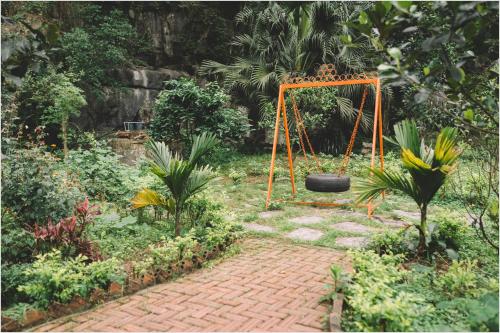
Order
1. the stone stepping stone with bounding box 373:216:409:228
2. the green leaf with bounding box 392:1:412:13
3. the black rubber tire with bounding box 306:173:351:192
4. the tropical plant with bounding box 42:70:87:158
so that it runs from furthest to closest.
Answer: the tropical plant with bounding box 42:70:87:158
the black rubber tire with bounding box 306:173:351:192
the stone stepping stone with bounding box 373:216:409:228
the green leaf with bounding box 392:1:412:13

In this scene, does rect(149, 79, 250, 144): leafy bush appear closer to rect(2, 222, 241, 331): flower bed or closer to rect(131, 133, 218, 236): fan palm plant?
rect(131, 133, 218, 236): fan palm plant

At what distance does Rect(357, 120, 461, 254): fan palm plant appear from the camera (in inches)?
137

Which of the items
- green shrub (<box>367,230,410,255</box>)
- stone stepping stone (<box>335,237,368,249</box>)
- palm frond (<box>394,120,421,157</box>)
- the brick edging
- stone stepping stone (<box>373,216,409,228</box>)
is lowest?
the brick edging

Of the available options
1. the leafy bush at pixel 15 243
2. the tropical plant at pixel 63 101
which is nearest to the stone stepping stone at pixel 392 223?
the leafy bush at pixel 15 243

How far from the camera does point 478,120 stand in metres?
3.01

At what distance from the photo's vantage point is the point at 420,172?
3.56m

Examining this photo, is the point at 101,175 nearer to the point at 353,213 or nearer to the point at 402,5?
the point at 353,213

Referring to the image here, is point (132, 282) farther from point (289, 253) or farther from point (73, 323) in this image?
point (289, 253)

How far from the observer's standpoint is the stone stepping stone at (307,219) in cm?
547

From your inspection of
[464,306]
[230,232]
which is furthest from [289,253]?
[464,306]

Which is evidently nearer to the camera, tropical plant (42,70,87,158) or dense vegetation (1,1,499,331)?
dense vegetation (1,1,499,331)

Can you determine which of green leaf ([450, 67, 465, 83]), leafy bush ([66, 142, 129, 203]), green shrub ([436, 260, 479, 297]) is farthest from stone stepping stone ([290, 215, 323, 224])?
green leaf ([450, 67, 465, 83])

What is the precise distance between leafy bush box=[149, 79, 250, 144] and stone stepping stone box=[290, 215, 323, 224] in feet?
11.4

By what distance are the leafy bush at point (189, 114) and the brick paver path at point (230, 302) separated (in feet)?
16.8
